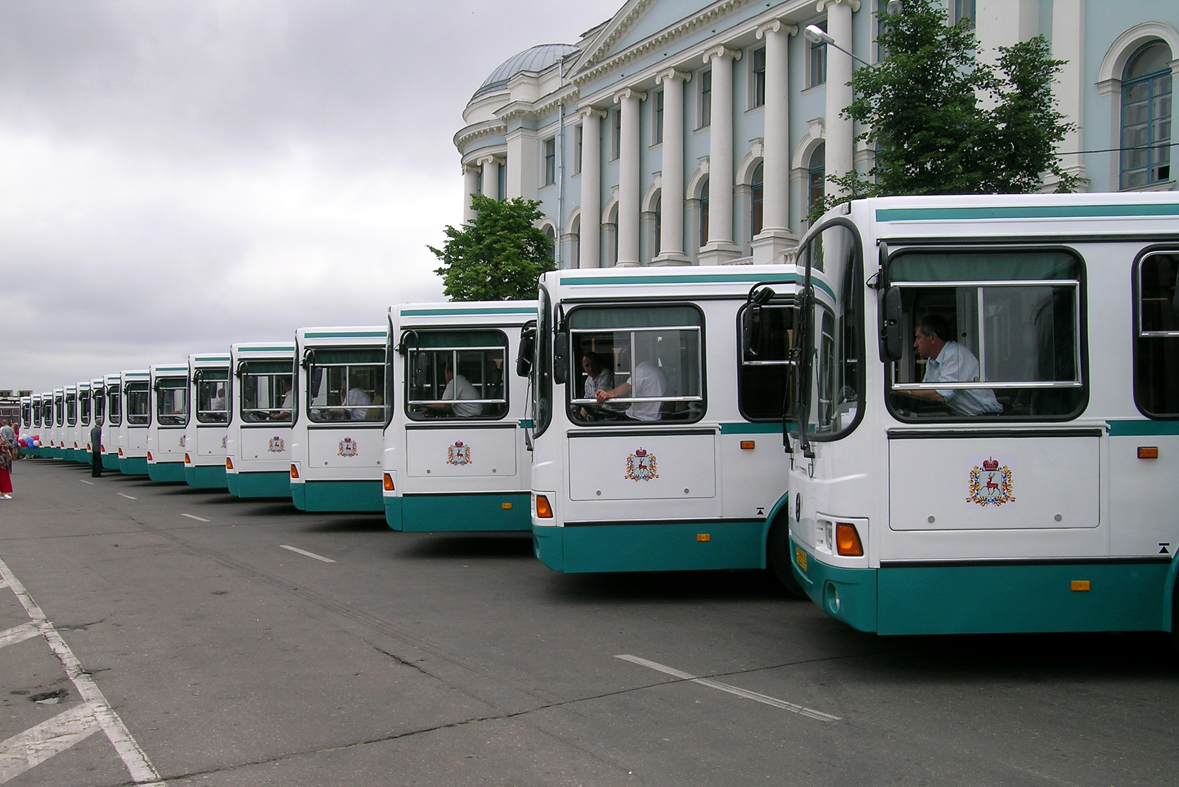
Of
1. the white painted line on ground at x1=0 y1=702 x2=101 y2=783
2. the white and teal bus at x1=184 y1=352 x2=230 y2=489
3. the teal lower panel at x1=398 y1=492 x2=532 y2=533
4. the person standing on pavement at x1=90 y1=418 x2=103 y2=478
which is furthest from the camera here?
the person standing on pavement at x1=90 y1=418 x2=103 y2=478

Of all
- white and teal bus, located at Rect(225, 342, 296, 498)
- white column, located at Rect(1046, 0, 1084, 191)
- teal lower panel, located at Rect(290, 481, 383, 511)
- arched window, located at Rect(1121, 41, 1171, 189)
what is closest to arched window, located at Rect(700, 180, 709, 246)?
white column, located at Rect(1046, 0, 1084, 191)

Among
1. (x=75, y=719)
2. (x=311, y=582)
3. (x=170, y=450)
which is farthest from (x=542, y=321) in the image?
(x=170, y=450)

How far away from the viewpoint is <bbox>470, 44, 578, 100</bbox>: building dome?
55.7 meters

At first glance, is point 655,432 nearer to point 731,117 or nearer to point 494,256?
point 494,256

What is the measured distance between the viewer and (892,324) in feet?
20.0

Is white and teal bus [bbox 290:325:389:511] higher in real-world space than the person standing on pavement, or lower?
higher

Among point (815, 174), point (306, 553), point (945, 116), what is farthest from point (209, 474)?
point (815, 174)

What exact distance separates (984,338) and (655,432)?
3.38m

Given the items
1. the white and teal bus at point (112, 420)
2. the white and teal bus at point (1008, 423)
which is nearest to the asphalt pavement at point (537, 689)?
the white and teal bus at point (1008, 423)

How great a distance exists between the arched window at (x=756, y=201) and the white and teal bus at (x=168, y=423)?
20.7 meters

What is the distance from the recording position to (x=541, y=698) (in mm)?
6125

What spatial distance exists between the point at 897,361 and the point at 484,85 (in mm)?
53360

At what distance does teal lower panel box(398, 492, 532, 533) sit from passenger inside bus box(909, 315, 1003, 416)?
6.57m

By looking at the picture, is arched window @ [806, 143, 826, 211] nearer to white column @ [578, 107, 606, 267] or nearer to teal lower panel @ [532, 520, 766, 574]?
white column @ [578, 107, 606, 267]
